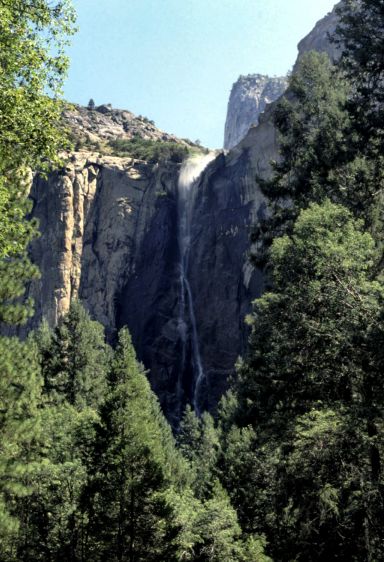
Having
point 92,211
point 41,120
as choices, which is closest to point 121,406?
point 41,120

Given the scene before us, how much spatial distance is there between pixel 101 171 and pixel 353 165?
62.3 meters

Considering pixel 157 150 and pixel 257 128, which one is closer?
pixel 257 128

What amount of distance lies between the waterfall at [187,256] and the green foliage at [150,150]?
76.2 inches

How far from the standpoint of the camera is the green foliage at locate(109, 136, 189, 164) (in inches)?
2975

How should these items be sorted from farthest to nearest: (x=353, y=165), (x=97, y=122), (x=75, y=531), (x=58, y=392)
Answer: (x=97, y=122)
(x=58, y=392)
(x=75, y=531)
(x=353, y=165)

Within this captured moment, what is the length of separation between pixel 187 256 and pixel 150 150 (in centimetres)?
2152

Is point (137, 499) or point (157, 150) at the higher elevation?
point (157, 150)

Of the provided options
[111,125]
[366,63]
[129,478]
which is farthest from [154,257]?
[111,125]

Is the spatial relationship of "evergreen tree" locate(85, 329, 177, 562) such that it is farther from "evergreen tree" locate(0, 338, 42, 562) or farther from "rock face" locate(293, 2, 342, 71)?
"rock face" locate(293, 2, 342, 71)

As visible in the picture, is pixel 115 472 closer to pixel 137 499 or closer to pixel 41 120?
pixel 137 499

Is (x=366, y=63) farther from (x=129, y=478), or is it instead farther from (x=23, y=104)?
(x=129, y=478)

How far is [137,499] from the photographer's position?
2103 centimetres

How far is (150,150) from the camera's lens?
80.4 metres

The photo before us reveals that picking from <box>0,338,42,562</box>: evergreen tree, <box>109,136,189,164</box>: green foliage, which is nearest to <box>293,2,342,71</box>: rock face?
<box>109,136,189,164</box>: green foliage
